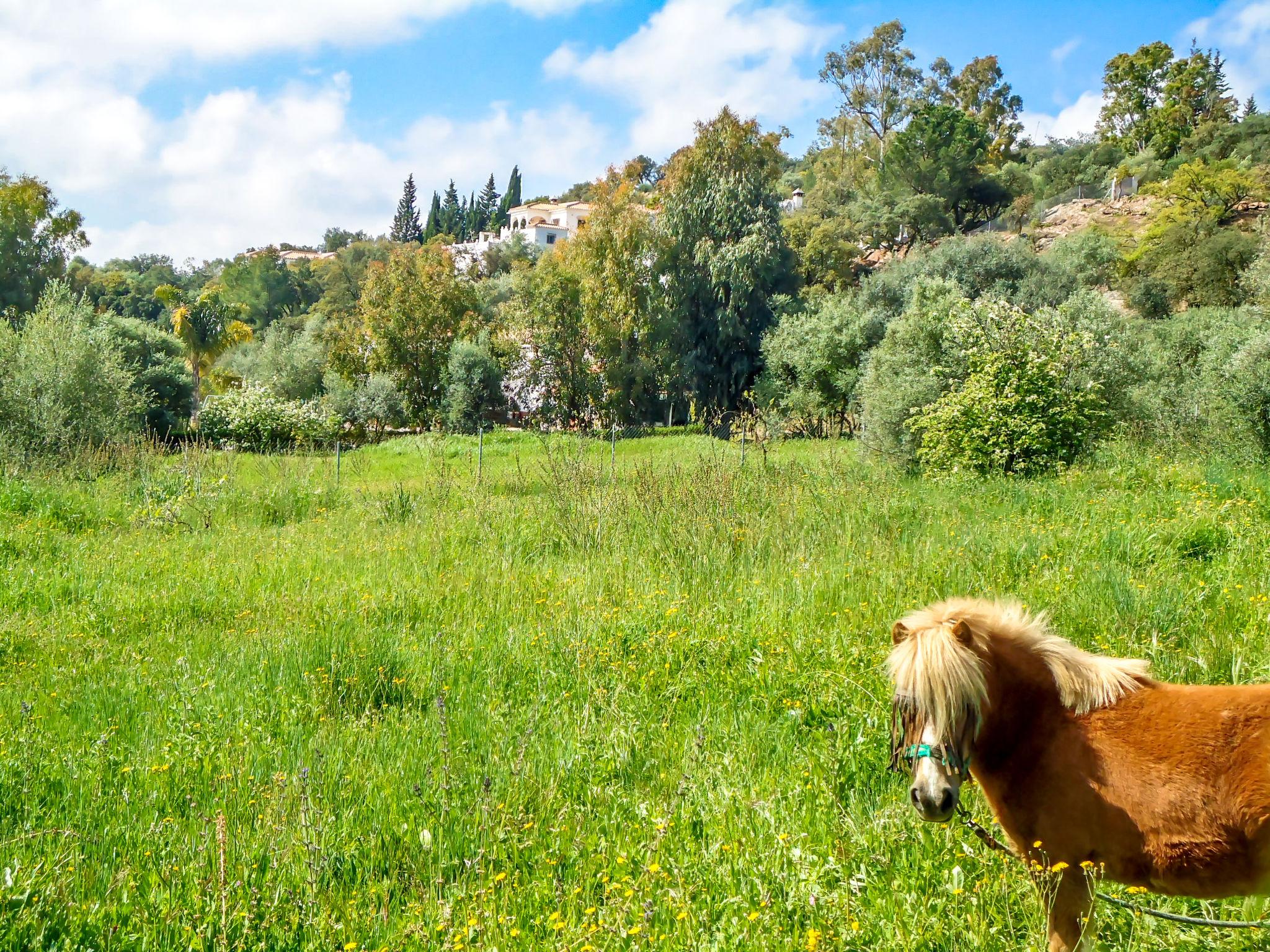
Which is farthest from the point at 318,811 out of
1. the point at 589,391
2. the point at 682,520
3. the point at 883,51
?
the point at 883,51

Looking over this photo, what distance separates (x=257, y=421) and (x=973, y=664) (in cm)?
2825

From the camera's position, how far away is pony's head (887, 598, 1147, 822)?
2.46 m

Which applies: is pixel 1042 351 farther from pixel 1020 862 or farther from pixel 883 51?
pixel 883 51

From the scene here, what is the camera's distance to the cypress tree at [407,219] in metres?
122

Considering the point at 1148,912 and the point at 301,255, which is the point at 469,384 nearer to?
the point at 1148,912

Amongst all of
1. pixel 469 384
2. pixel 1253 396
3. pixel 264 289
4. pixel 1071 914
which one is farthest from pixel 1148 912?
pixel 264 289

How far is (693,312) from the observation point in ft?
108

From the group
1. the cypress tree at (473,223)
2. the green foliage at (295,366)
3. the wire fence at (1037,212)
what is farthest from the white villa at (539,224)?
the green foliage at (295,366)

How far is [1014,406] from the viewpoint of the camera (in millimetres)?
12836

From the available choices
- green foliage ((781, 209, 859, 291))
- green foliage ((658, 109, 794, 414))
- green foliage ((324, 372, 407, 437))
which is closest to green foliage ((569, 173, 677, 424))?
green foliage ((658, 109, 794, 414))

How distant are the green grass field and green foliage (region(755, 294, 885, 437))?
1750 centimetres

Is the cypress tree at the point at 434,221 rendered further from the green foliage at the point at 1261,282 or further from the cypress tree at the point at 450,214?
the green foliage at the point at 1261,282

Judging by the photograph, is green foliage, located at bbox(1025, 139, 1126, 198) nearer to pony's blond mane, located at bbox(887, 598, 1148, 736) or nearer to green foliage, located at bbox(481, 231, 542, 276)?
green foliage, located at bbox(481, 231, 542, 276)

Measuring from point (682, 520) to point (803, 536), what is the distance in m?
1.22
